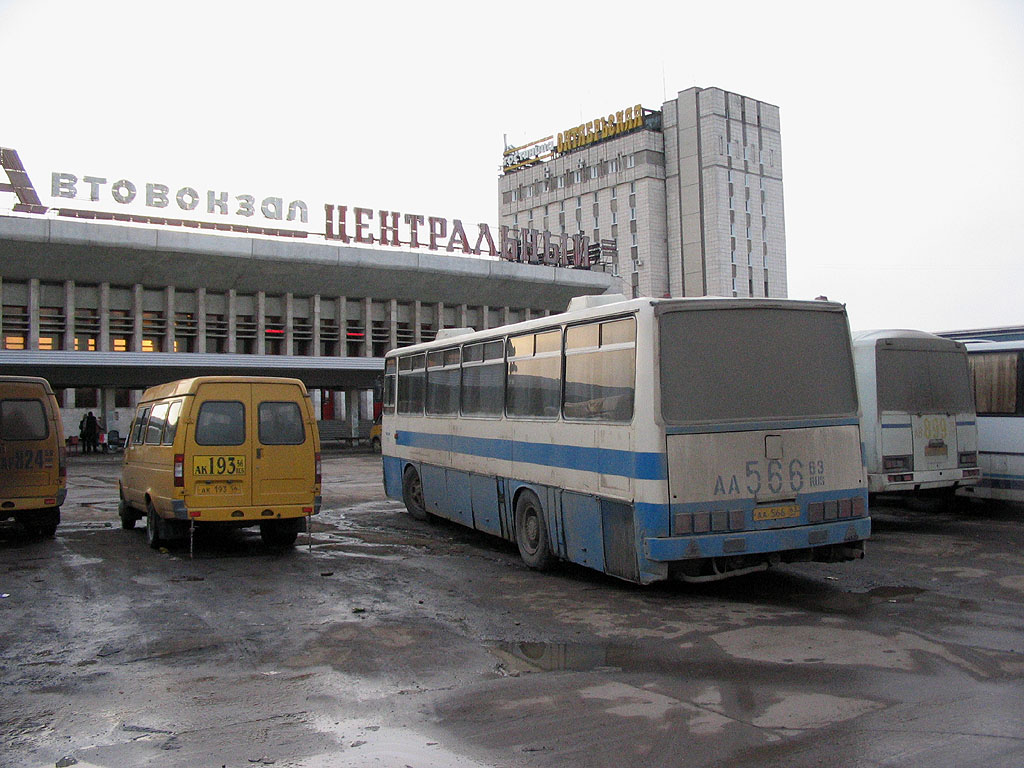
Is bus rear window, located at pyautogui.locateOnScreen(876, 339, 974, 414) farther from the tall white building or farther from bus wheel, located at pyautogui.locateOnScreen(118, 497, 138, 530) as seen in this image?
the tall white building

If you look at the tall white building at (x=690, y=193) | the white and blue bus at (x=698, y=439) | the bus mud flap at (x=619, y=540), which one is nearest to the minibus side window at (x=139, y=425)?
the white and blue bus at (x=698, y=439)

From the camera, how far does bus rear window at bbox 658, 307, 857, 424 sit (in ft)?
28.0

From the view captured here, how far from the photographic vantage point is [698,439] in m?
8.43

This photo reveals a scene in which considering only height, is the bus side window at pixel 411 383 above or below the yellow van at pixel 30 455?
above

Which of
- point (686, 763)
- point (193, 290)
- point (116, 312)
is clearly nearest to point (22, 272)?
point (116, 312)

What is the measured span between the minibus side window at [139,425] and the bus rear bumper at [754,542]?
8845 mm

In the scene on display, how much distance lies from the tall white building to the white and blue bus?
7795 cm

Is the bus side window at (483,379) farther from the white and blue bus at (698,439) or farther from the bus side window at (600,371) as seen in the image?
the bus side window at (600,371)

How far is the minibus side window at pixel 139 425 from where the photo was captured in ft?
45.6

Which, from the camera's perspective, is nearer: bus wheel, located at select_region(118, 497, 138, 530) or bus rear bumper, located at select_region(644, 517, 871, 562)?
bus rear bumper, located at select_region(644, 517, 871, 562)

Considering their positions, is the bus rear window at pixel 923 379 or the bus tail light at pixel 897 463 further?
the bus rear window at pixel 923 379

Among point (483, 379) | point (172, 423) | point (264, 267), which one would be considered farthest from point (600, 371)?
point (264, 267)

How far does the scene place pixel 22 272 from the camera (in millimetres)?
43375

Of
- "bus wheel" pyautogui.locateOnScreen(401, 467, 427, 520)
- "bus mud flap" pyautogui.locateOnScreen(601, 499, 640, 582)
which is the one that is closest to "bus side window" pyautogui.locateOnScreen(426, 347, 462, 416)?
"bus wheel" pyautogui.locateOnScreen(401, 467, 427, 520)
